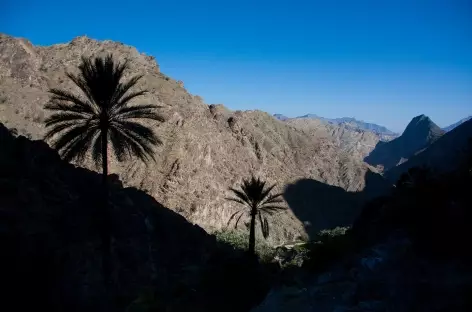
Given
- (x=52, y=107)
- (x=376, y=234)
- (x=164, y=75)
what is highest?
(x=164, y=75)

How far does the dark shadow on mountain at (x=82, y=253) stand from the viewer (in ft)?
30.5

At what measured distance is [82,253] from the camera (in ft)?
37.0

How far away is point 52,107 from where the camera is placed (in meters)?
11.8

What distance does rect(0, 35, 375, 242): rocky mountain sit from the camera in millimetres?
56875

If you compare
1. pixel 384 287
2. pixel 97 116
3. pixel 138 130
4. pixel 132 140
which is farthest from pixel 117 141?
pixel 384 287

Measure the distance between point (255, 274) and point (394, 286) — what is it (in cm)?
784

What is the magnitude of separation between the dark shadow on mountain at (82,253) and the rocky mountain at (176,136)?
98.8 ft

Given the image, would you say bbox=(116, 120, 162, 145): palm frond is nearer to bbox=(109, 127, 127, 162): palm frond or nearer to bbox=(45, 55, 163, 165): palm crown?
bbox=(45, 55, 163, 165): palm crown

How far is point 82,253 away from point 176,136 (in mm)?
61412

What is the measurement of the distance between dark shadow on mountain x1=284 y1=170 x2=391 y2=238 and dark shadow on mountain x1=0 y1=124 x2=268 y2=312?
3358 inches

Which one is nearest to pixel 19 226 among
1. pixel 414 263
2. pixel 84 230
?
pixel 84 230

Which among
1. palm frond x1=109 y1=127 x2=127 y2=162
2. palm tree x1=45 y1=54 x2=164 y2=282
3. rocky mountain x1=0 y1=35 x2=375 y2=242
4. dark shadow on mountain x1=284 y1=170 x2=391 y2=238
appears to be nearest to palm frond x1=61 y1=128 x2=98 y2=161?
palm tree x1=45 y1=54 x2=164 y2=282

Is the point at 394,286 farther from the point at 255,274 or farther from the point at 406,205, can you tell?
the point at 255,274

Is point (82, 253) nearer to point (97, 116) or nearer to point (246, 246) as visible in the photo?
point (97, 116)
